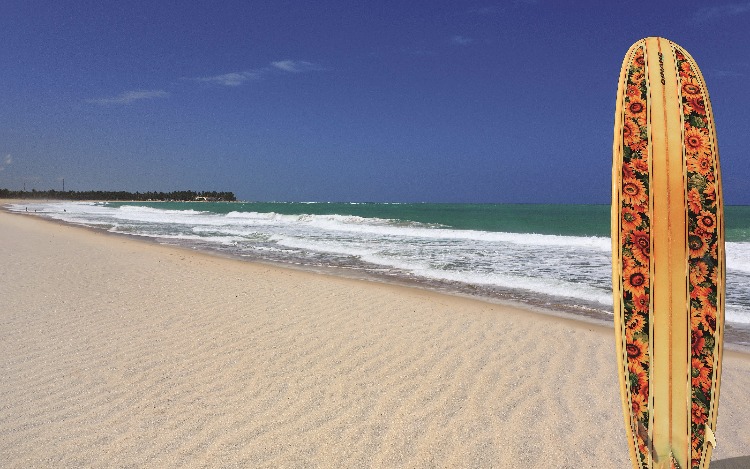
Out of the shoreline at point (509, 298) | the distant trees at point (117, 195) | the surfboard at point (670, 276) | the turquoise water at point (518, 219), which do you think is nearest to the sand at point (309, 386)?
the shoreline at point (509, 298)

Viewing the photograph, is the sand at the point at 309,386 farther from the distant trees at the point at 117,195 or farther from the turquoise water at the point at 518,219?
the distant trees at the point at 117,195

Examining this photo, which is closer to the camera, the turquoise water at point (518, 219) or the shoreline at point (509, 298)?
the shoreline at point (509, 298)

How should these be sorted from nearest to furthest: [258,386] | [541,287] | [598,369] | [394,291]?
[258,386] → [598,369] → [394,291] → [541,287]

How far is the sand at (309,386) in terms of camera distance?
289 cm

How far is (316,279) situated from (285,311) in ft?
8.42

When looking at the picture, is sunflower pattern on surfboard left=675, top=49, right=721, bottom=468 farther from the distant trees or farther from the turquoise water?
the distant trees

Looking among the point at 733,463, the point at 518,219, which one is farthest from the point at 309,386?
the point at 518,219

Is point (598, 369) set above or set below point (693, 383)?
below

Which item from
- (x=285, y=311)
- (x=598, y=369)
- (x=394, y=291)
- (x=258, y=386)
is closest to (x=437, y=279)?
(x=394, y=291)

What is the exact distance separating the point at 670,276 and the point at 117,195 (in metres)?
160

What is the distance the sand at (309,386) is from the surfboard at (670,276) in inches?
31.3

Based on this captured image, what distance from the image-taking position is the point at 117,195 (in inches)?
5620

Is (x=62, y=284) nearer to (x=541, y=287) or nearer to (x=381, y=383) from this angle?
(x=381, y=383)

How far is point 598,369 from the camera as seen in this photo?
14.0ft
